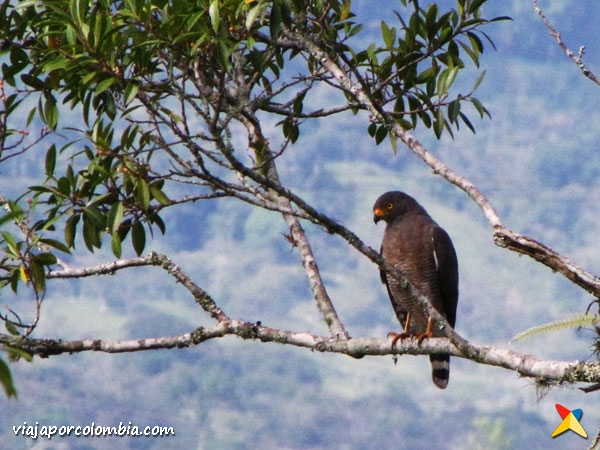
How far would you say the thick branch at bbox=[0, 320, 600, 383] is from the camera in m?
3.82

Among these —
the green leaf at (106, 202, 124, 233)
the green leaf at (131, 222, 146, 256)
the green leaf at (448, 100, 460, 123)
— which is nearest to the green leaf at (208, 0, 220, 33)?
the green leaf at (106, 202, 124, 233)

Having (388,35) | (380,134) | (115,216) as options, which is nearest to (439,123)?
(388,35)

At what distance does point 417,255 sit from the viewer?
20.0ft

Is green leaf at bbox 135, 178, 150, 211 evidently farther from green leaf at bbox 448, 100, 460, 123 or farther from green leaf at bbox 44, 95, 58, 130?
green leaf at bbox 448, 100, 460, 123

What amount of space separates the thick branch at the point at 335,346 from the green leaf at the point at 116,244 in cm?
67

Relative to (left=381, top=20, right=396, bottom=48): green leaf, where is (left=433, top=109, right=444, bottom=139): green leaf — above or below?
below

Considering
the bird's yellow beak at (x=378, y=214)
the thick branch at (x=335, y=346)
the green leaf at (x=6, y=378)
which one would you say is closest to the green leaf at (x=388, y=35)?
the bird's yellow beak at (x=378, y=214)

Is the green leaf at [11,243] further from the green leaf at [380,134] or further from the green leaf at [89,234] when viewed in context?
the green leaf at [380,134]

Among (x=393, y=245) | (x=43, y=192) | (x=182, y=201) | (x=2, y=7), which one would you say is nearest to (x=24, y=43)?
(x=2, y=7)

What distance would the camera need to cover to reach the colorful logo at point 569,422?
4836 millimetres

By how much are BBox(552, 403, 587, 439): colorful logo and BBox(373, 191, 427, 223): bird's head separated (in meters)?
2.06

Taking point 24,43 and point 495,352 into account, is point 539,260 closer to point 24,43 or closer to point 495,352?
Result: point 495,352

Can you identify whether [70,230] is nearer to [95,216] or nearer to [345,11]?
[95,216]

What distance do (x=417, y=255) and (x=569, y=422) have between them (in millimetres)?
1749
